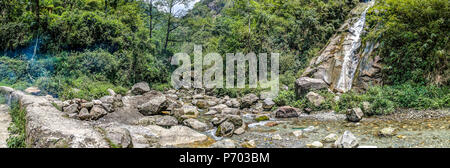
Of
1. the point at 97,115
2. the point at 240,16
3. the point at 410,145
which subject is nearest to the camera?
the point at 410,145

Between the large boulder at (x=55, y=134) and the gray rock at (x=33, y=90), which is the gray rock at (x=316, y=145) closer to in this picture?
the large boulder at (x=55, y=134)

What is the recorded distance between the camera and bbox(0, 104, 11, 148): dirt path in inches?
270

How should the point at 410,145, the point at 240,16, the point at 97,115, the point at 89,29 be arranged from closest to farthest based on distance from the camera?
the point at 410,145, the point at 97,115, the point at 89,29, the point at 240,16

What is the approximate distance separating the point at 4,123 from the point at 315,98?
13016 mm

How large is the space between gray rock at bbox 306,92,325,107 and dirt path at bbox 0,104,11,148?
11.8m

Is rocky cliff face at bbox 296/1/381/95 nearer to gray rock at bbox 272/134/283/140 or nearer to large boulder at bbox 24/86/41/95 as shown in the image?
gray rock at bbox 272/134/283/140

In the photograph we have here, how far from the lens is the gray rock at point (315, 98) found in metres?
12.0

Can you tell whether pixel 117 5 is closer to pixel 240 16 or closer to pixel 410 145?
pixel 240 16

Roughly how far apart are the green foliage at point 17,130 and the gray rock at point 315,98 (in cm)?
1139

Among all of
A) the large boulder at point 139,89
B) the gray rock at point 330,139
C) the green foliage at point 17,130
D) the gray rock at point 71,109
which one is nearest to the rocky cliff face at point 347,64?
the gray rock at point 330,139

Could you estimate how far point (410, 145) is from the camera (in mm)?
6328

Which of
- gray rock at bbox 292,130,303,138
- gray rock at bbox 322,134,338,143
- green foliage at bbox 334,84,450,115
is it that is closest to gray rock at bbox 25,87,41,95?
gray rock at bbox 292,130,303,138
